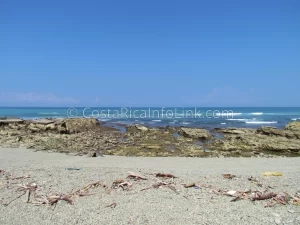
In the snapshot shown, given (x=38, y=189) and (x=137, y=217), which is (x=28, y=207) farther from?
(x=137, y=217)

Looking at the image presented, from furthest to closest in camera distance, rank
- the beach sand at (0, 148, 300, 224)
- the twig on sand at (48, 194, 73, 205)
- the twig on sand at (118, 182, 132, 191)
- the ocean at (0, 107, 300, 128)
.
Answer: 1. the ocean at (0, 107, 300, 128)
2. the twig on sand at (118, 182, 132, 191)
3. the twig on sand at (48, 194, 73, 205)
4. the beach sand at (0, 148, 300, 224)

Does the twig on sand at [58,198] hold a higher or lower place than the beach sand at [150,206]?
higher

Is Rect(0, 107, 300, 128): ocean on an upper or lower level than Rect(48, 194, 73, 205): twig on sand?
lower

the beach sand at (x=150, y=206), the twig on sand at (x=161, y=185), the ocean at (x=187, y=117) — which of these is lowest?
the ocean at (x=187, y=117)

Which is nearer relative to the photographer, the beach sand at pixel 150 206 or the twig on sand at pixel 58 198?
the beach sand at pixel 150 206

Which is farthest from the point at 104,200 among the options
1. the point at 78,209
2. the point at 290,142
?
the point at 290,142

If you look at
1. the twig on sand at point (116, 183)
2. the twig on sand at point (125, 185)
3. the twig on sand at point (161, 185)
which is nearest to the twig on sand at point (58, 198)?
the twig on sand at point (116, 183)

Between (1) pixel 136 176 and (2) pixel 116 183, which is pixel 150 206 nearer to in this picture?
(2) pixel 116 183

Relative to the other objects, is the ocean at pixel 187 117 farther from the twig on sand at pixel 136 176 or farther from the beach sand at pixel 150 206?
the beach sand at pixel 150 206

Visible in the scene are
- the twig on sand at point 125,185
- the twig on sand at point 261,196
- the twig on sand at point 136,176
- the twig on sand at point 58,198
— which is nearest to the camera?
the twig on sand at point 58,198

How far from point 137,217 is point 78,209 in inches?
45.5

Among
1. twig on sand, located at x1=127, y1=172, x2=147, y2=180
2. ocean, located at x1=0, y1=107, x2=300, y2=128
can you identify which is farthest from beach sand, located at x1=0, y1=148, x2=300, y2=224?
ocean, located at x1=0, y1=107, x2=300, y2=128

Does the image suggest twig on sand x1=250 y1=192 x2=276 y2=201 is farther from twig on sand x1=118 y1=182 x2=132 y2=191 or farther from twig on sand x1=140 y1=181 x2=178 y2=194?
twig on sand x1=118 y1=182 x2=132 y2=191

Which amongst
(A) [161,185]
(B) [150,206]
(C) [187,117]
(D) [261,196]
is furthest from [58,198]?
(C) [187,117]
